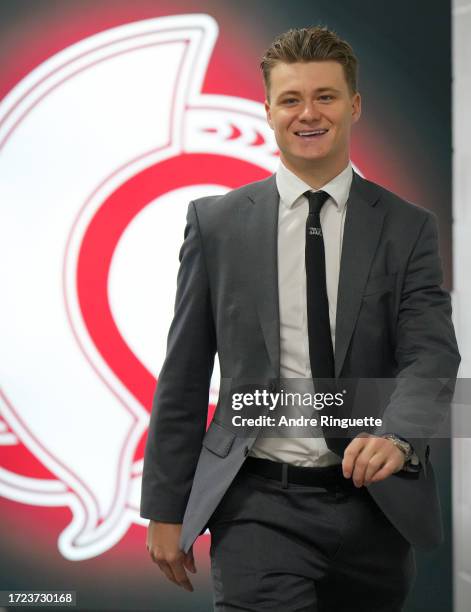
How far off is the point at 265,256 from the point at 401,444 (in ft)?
Result: 1.73

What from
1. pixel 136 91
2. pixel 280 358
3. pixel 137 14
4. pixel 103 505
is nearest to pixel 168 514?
pixel 280 358

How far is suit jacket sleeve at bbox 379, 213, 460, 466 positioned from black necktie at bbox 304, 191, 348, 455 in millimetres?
144

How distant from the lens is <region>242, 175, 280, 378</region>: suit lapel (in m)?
1.89

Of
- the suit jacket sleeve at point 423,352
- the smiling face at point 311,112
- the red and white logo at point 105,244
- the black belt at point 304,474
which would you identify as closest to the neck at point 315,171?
the smiling face at point 311,112

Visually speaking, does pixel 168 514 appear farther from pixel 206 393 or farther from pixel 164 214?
pixel 164 214

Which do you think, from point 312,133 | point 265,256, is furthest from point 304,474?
point 312,133

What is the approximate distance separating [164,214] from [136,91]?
20.1 inches

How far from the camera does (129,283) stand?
3.58 metres

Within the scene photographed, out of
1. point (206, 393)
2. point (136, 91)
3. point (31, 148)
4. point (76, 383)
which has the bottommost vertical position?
point (206, 393)

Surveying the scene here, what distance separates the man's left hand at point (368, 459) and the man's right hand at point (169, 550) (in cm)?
53

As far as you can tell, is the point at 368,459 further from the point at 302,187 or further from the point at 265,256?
the point at 302,187

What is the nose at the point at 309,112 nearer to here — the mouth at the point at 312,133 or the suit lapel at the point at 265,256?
the mouth at the point at 312,133

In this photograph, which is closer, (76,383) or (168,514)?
(168,514)

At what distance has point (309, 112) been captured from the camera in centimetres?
195
